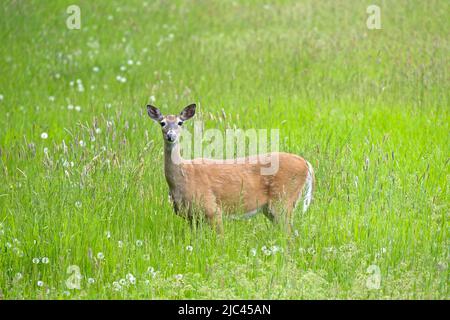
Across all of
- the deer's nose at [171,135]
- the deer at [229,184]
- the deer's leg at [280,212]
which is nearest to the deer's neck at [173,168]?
the deer at [229,184]

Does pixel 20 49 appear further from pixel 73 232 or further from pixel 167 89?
pixel 73 232

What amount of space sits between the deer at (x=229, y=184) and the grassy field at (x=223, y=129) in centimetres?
18

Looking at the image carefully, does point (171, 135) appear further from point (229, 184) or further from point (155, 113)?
point (229, 184)

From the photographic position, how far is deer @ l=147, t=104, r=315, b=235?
7066 mm

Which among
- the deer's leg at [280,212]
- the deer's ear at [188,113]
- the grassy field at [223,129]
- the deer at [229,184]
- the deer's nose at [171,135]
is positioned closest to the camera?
the grassy field at [223,129]

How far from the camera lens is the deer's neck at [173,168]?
7.10 m

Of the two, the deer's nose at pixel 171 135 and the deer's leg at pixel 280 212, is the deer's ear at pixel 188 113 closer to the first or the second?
the deer's nose at pixel 171 135

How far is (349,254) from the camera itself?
6348mm

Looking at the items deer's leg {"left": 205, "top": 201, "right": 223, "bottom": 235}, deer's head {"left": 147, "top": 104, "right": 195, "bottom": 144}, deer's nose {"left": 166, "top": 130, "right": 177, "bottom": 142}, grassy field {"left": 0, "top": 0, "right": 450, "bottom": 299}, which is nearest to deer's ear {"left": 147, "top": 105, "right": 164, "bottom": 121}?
deer's head {"left": 147, "top": 104, "right": 195, "bottom": 144}

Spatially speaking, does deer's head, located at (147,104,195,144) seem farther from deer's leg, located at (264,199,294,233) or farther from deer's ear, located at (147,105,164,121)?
deer's leg, located at (264,199,294,233)

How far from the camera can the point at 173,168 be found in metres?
7.11

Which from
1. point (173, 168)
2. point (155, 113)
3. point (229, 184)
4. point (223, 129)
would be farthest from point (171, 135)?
point (223, 129)

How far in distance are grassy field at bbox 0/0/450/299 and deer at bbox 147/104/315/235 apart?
185mm
